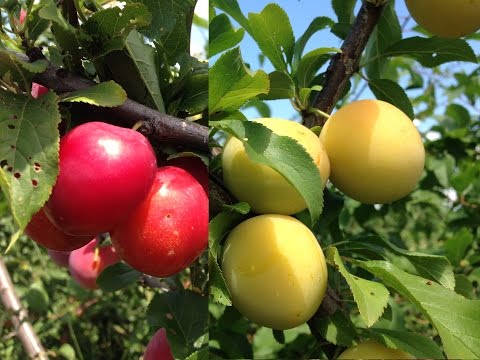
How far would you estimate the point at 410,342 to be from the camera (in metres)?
0.59

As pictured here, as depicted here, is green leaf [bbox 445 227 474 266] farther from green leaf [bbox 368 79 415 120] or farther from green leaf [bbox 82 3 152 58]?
green leaf [bbox 82 3 152 58]

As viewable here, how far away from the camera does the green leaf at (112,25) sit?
1.50ft

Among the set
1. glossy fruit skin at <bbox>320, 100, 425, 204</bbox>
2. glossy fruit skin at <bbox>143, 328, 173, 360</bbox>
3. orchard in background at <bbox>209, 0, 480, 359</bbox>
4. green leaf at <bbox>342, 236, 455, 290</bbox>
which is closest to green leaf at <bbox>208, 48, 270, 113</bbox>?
orchard in background at <bbox>209, 0, 480, 359</bbox>

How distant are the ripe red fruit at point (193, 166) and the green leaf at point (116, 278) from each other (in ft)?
1.05

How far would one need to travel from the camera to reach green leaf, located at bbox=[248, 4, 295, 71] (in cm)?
60

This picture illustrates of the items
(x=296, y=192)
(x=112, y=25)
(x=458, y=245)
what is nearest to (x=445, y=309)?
(x=296, y=192)

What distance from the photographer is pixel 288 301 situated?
514 mm

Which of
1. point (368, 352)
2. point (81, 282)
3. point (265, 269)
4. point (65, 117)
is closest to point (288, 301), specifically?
point (265, 269)

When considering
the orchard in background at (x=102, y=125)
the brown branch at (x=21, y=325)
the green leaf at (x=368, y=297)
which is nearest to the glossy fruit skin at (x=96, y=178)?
the orchard in background at (x=102, y=125)

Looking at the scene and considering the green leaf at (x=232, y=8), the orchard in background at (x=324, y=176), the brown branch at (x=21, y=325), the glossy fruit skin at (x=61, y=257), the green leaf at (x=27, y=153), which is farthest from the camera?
the glossy fruit skin at (x=61, y=257)

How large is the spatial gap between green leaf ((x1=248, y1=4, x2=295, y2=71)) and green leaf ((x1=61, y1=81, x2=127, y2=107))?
214 mm

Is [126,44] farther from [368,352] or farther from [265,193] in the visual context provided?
[368,352]

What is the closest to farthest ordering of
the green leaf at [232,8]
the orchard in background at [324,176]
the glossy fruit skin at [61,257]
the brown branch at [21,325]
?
the orchard in background at [324,176], the green leaf at [232,8], the brown branch at [21,325], the glossy fruit skin at [61,257]

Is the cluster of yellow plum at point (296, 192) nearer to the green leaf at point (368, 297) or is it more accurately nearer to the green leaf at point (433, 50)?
the green leaf at point (368, 297)
